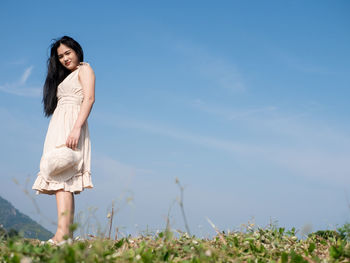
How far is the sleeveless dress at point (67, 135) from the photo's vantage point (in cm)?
539

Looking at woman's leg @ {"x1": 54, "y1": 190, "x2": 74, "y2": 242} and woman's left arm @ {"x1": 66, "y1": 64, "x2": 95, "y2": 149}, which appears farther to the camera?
woman's left arm @ {"x1": 66, "y1": 64, "x2": 95, "y2": 149}

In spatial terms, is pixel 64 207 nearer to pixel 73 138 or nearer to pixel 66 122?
pixel 73 138

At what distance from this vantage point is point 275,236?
191 inches

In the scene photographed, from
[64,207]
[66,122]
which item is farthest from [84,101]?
[64,207]

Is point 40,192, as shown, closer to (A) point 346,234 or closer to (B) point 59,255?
(B) point 59,255

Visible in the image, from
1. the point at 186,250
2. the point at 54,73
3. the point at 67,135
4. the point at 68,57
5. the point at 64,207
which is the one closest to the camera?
the point at 186,250

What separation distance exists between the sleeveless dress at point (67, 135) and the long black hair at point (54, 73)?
0.58ft

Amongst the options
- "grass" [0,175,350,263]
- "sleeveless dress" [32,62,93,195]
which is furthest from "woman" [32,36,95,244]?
"grass" [0,175,350,263]

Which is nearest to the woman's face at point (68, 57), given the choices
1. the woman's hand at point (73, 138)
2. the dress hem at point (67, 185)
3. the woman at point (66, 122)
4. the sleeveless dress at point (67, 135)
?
the woman at point (66, 122)

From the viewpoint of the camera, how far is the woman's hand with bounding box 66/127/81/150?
5344 mm

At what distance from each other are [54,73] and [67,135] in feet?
4.30

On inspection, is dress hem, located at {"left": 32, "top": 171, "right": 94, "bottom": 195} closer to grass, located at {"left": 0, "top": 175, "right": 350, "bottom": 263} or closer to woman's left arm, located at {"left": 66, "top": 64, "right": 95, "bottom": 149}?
woman's left arm, located at {"left": 66, "top": 64, "right": 95, "bottom": 149}

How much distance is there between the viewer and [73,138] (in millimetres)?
5348

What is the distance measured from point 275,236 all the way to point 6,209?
13140 centimetres
